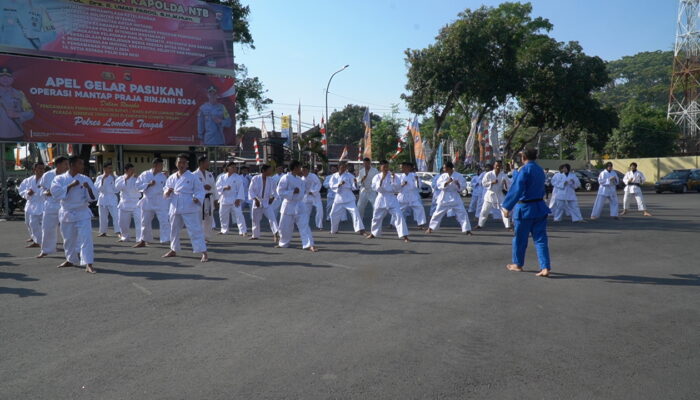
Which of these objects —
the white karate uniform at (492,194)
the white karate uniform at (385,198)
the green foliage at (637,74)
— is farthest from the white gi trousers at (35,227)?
the green foliage at (637,74)

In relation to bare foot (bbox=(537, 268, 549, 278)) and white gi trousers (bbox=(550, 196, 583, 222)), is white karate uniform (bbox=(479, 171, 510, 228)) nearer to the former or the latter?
white gi trousers (bbox=(550, 196, 583, 222))

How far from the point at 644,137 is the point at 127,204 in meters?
47.6

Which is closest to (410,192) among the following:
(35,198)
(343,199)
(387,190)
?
(343,199)

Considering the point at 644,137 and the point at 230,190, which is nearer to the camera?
the point at 230,190

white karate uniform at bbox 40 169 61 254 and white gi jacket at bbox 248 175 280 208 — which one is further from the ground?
white gi jacket at bbox 248 175 280 208

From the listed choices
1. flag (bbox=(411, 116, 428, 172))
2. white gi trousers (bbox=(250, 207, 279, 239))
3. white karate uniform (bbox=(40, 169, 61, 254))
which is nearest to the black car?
flag (bbox=(411, 116, 428, 172))

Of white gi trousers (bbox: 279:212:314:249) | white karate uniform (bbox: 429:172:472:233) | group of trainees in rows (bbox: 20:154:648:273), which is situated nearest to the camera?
group of trainees in rows (bbox: 20:154:648:273)

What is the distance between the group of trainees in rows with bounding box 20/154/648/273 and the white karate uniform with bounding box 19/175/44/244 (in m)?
0.02

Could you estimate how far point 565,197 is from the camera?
49.1 feet

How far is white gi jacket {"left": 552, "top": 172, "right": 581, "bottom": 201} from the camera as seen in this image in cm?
1497

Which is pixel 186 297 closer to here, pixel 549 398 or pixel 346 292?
pixel 346 292

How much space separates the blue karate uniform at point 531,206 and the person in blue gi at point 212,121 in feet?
53.7

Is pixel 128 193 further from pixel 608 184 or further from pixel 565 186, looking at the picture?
pixel 608 184

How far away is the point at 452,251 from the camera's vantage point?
379 inches
